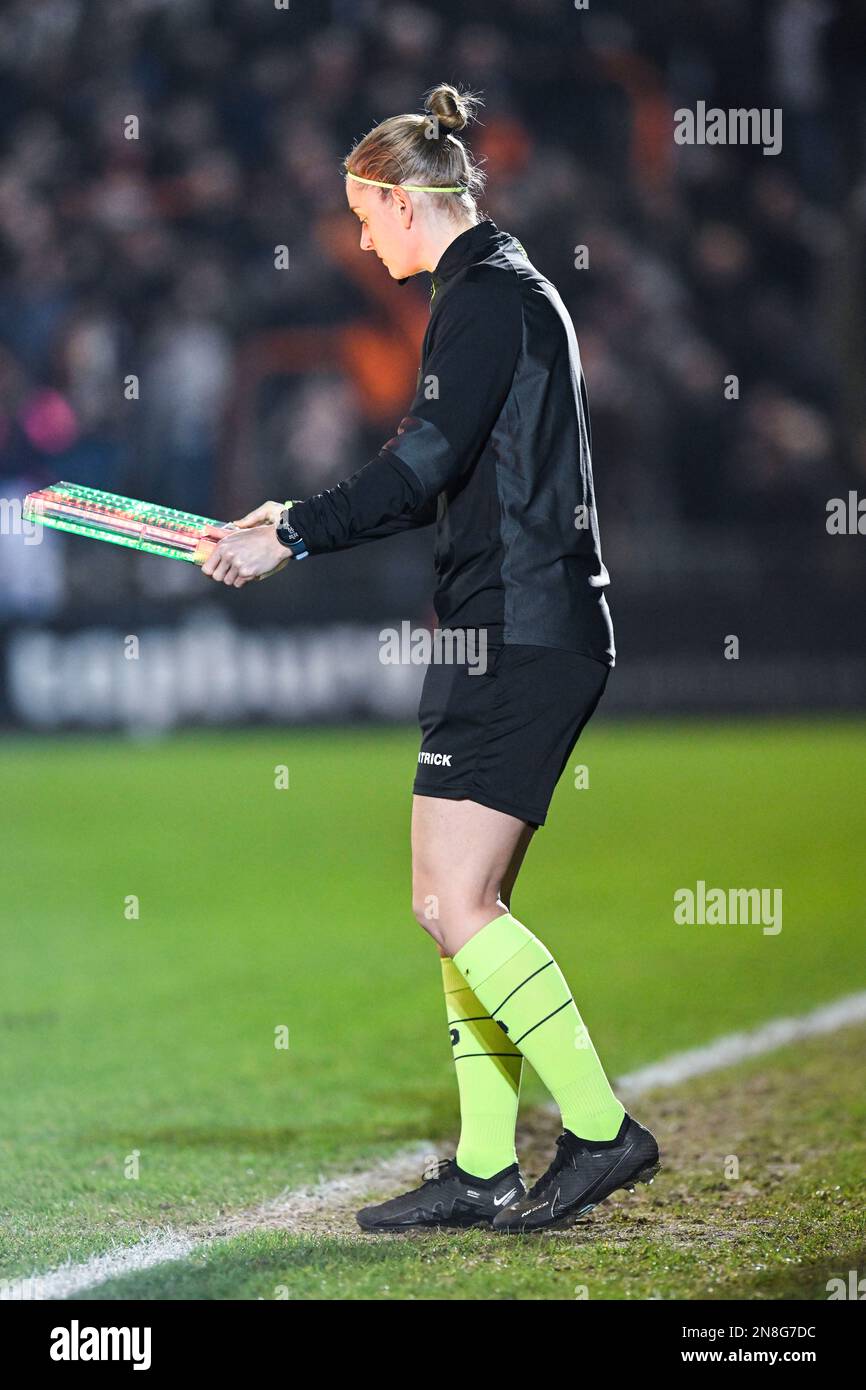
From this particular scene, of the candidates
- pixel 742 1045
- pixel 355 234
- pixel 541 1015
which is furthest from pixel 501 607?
pixel 355 234

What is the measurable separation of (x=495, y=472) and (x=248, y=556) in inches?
19.8

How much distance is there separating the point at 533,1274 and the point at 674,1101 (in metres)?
1.51

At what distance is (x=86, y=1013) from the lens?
538 centimetres

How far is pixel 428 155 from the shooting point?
128 inches

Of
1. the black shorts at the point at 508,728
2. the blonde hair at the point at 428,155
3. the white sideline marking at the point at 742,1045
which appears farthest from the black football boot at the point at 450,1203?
the blonde hair at the point at 428,155

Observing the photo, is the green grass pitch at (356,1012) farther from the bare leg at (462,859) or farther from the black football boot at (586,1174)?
the bare leg at (462,859)

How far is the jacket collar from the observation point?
3.25 m

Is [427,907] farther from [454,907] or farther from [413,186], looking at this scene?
[413,186]

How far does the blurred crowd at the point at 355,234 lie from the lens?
15578 millimetres

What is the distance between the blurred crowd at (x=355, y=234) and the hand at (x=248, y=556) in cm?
1185

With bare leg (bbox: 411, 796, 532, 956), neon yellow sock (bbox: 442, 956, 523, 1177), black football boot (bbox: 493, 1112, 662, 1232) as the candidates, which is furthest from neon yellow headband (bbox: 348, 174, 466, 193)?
black football boot (bbox: 493, 1112, 662, 1232)

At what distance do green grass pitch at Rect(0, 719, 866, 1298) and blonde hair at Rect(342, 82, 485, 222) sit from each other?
1.98m
